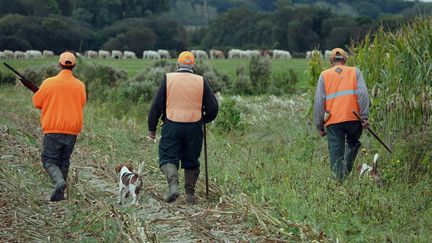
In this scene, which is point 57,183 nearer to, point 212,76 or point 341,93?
point 341,93

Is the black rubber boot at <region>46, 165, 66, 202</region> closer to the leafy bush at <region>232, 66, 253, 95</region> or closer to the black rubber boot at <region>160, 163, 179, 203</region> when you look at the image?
the black rubber boot at <region>160, 163, 179, 203</region>

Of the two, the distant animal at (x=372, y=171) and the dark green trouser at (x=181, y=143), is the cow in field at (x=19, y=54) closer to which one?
the dark green trouser at (x=181, y=143)

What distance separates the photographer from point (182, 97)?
10.9 m

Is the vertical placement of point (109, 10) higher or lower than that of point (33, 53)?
higher

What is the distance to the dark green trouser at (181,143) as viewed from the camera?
10938 millimetres

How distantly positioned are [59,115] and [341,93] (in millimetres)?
3954

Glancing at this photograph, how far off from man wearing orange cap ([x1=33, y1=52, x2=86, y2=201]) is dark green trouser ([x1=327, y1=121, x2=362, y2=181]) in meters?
3.61

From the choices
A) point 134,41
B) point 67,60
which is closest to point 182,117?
point 67,60

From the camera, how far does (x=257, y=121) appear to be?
2073cm

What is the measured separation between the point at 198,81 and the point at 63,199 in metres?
2.37

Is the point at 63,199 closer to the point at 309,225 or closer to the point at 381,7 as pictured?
the point at 309,225

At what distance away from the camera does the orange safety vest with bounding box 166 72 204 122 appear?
1091 centimetres

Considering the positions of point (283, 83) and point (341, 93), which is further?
point (283, 83)

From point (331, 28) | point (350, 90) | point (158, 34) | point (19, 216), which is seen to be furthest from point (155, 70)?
point (158, 34)
